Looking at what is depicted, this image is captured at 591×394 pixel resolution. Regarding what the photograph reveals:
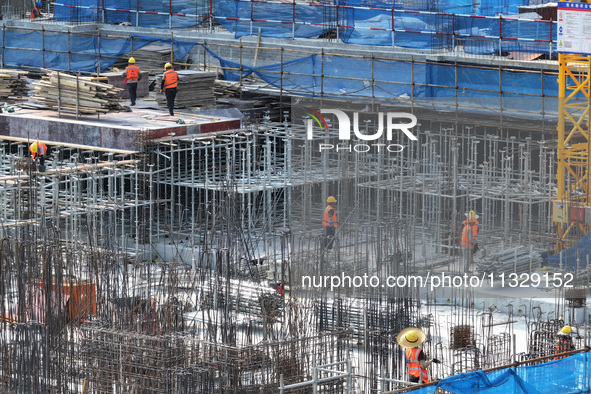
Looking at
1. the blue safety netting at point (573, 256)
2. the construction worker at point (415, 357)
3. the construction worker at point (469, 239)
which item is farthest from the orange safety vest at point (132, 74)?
the construction worker at point (415, 357)

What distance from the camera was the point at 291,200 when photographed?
102 ft

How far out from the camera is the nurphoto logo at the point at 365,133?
96.3 ft

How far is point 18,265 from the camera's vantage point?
21.4m

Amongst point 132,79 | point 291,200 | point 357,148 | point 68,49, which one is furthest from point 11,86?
point 357,148

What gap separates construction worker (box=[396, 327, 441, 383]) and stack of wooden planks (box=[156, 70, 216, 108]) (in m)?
16.3

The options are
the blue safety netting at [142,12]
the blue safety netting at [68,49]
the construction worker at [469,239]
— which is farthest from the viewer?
the blue safety netting at [142,12]

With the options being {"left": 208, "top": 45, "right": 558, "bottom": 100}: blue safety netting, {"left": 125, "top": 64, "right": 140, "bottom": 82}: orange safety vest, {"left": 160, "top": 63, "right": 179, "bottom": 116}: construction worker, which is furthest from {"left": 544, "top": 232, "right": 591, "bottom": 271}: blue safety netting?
{"left": 125, "top": 64, "right": 140, "bottom": 82}: orange safety vest

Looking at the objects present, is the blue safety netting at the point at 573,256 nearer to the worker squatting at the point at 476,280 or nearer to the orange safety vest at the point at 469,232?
the worker squatting at the point at 476,280

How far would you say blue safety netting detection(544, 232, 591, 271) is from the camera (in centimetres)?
2772

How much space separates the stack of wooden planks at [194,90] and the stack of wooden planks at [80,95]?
169cm

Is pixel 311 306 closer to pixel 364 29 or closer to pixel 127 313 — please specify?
pixel 127 313

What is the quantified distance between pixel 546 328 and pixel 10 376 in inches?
328

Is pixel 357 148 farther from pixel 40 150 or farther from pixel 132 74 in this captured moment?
pixel 132 74

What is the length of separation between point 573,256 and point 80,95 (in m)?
12.1
